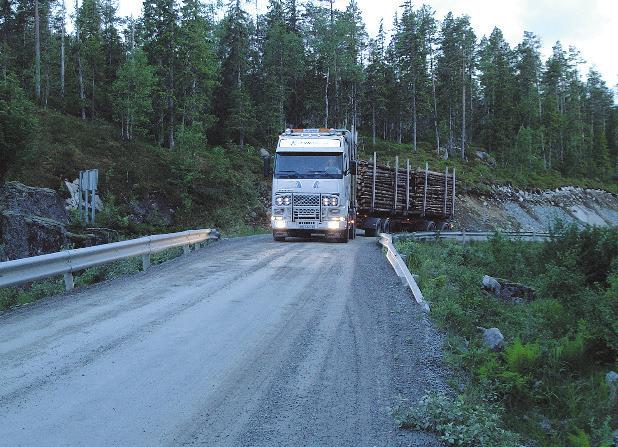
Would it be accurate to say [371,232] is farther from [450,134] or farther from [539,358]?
[450,134]

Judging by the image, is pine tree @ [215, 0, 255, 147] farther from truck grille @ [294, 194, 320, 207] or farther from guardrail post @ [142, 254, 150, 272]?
guardrail post @ [142, 254, 150, 272]

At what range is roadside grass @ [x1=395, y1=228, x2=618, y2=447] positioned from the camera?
4.10m

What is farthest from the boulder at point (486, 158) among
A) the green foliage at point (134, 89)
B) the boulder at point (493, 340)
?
the boulder at point (493, 340)

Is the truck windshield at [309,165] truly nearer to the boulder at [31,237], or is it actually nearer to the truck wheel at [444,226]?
the boulder at [31,237]

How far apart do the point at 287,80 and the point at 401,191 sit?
103 ft

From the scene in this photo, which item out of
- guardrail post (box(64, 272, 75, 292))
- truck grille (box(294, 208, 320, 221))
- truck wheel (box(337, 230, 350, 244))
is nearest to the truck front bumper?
truck grille (box(294, 208, 320, 221))

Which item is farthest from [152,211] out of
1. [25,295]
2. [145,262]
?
[25,295]

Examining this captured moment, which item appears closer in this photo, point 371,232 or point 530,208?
point 371,232

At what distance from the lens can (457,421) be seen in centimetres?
388

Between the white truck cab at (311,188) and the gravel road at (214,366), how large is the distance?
9.12 metres

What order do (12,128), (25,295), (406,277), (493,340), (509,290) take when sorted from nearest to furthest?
(493,340) → (25,295) → (406,277) → (509,290) → (12,128)

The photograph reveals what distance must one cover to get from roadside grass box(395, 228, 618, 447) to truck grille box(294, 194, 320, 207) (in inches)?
251

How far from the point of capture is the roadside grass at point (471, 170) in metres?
51.0

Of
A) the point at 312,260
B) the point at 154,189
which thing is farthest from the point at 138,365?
the point at 154,189
